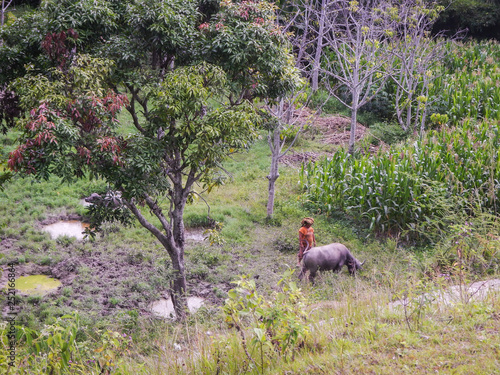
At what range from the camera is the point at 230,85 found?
6988 millimetres

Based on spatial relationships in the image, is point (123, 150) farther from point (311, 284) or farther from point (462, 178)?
point (462, 178)

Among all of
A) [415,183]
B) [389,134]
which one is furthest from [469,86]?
[415,183]

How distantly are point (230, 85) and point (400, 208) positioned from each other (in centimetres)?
516

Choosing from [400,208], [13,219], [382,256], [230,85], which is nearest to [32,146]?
[230,85]

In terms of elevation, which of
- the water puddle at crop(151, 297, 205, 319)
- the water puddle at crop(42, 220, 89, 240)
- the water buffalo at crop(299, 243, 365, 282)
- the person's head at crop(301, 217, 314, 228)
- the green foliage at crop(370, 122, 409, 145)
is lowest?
the water puddle at crop(151, 297, 205, 319)

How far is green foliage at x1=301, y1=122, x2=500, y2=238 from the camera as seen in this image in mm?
9664

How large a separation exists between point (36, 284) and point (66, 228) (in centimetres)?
253

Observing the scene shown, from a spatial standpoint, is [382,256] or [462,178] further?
[462,178]

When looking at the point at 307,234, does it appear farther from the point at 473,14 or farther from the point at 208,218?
the point at 473,14

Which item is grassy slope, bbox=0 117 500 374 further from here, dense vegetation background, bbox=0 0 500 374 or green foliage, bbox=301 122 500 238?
green foliage, bbox=301 122 500 238

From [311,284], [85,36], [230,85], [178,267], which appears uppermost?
[85,36]

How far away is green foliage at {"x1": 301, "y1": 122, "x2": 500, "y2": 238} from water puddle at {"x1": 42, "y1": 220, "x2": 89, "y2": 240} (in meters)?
5.75

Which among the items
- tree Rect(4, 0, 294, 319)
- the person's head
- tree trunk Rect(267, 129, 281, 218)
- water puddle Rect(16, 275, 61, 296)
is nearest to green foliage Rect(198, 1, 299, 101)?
tree Rect(4, 0, 294, 319)

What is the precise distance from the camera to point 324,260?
8.07 metres
